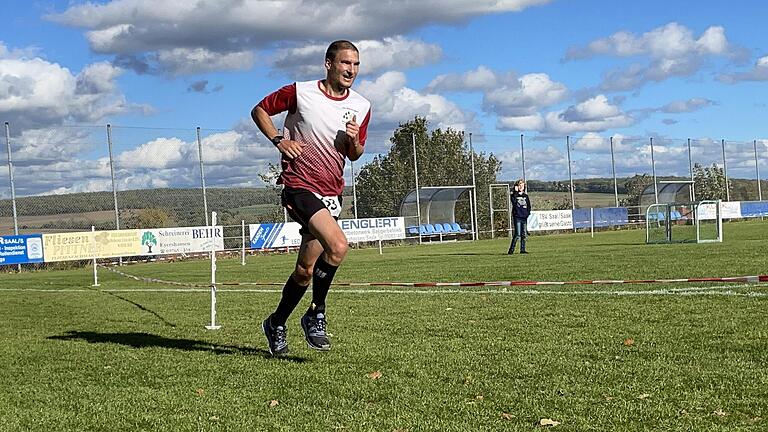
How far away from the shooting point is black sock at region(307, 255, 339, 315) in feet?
21.2

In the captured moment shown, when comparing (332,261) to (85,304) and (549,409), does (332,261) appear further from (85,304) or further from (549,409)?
(85,304)

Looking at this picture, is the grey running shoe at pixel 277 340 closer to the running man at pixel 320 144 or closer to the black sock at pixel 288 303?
the black sock at pixel 288 303

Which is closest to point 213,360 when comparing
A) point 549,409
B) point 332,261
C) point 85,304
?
point 332,261

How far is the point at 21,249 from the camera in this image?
30.1 meters

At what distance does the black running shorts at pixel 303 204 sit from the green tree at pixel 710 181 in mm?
58387

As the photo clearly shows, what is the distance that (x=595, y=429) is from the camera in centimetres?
397

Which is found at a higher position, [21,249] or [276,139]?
[276,139]

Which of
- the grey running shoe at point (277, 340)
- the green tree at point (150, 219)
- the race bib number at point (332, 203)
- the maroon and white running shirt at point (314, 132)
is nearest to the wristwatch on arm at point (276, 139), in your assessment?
the maroon and white running shirt at point (314, 132)

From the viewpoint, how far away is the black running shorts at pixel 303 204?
243 inches

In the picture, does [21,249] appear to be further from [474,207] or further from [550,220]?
[550,220]

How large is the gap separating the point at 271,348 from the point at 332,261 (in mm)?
819

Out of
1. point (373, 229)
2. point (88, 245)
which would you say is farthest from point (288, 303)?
point (373, 229)

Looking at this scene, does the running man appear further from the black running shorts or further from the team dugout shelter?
the team dugout shelter

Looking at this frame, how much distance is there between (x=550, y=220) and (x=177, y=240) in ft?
→ 71.1
